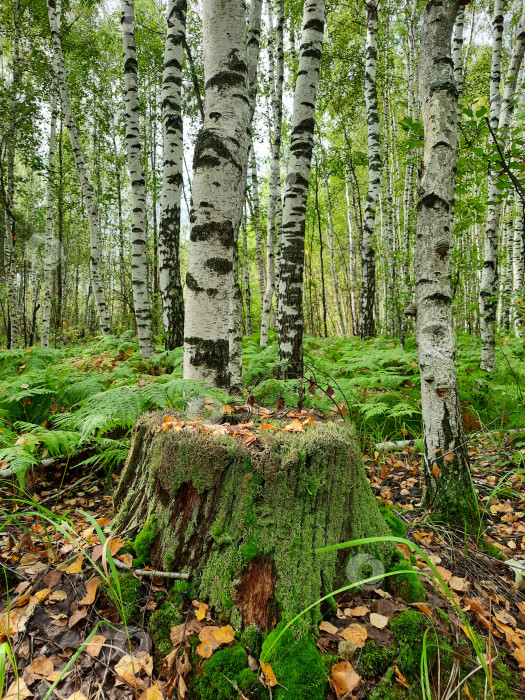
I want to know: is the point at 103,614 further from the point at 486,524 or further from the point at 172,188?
the point at 172,188

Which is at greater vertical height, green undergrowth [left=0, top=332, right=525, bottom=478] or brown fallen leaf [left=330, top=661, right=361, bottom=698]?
green undergrowth [left=0, top=332, right=525, bottom=478]

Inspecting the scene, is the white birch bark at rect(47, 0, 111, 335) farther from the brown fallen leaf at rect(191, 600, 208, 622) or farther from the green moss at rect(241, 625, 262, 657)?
the green moss at rect(241, 625, 262, 657)

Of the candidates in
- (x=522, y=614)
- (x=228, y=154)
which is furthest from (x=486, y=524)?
(x=228, y=154)

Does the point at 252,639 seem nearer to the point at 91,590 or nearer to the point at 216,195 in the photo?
the point at 91,590

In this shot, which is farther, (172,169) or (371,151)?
(371,151)

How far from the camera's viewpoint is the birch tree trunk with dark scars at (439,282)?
2592 millimetres

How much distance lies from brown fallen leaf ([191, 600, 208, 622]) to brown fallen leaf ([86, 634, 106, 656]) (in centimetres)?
38

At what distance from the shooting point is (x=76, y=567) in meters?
1.79

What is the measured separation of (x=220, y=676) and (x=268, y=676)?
18cm

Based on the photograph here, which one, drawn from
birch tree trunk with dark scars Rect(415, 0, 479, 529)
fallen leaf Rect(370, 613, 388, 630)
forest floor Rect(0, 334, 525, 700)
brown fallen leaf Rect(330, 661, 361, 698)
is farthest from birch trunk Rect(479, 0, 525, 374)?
brown fallen leaf Rect(330, 661, 361, 698)

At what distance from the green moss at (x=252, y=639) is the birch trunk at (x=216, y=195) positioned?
4.99 feet

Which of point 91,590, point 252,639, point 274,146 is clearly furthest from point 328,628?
point 274,146

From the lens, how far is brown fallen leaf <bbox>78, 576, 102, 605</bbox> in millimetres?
1626

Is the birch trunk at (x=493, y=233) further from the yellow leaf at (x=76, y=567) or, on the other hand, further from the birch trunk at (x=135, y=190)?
the birch trunk at (x=135, y=190)
